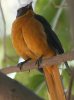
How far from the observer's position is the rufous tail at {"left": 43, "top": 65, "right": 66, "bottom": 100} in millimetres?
989

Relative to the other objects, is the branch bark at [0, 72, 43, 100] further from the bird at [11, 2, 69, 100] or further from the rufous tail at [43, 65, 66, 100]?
the bird at [11, 2, 69, 100]

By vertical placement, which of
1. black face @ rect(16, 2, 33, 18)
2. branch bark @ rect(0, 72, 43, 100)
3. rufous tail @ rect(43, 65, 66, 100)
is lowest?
rufous tail @ rect(43, 65, 66, 100)

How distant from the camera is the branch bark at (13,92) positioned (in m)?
0.47

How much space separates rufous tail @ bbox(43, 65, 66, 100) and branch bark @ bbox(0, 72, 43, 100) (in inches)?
16.1

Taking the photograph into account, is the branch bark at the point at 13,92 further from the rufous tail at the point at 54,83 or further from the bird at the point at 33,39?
the bird at the point at 33,39

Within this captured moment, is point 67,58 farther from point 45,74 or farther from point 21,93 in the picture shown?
point 45,74

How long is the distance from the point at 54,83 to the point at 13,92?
0.72 metres

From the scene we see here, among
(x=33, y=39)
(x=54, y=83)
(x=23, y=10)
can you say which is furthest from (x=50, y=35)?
(x=54, y=83)

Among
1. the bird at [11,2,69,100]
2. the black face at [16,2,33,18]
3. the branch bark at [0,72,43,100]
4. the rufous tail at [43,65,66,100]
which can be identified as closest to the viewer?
the branch bark at [0,72,43,100]

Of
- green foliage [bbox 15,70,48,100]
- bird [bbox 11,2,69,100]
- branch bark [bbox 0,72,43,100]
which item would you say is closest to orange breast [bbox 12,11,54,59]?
bird [bbox 11,2,69,100]

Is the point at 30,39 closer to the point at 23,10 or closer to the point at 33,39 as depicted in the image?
the point at 33,39

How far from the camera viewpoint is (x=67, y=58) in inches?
27.3

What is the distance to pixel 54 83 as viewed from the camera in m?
1.19

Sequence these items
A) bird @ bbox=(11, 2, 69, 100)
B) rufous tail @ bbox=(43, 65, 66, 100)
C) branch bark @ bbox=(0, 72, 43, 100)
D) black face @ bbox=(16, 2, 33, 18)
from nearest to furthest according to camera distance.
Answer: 1. branch bark @ bbox=(0, 72, 43, 100)
2. rufous tail @ bbox=(43, 65, 66, 100)
3. bird @ bbox=(11, 2, 69, 100)
4. black face @ bbox=(16, 2, 33, 18)
